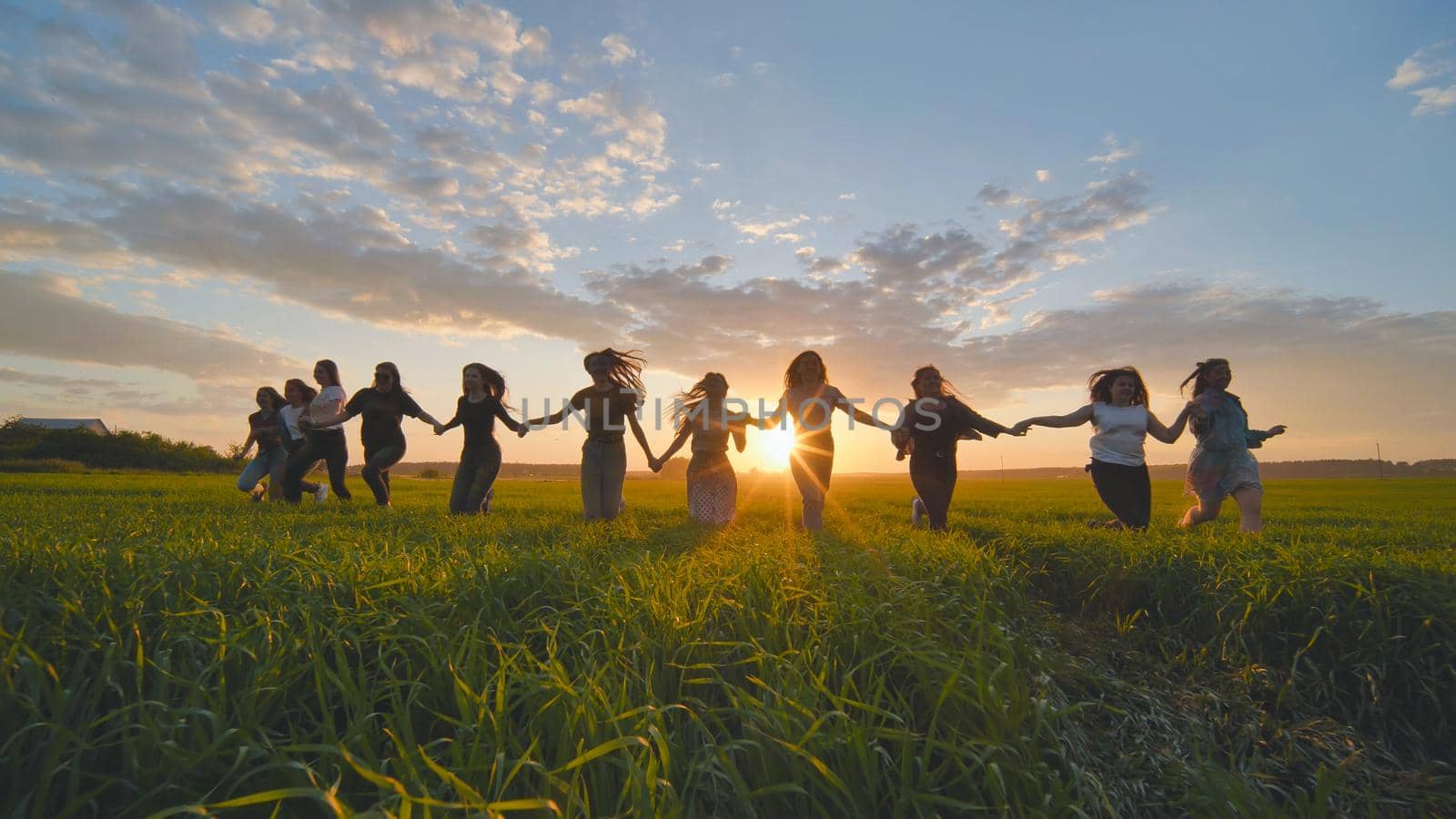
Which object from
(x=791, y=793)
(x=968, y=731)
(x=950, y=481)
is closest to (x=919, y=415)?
(x=950, y=481)

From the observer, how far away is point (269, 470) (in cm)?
1180

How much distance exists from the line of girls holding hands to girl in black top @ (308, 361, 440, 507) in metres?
0.02

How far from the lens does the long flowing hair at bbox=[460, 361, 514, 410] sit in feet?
33.5

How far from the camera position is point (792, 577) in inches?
161

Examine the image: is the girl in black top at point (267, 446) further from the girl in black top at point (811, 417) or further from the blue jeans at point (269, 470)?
the girl in black top at point (811, 417)

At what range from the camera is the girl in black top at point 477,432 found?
10055 millimetres

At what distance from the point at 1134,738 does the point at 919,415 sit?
283 inches

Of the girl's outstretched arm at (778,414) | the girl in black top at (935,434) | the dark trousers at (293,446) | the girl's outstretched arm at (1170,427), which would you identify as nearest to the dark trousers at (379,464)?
the dark trousers at (293,446)

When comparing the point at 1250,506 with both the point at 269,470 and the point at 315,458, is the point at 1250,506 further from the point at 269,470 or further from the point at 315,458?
the point at 269,470

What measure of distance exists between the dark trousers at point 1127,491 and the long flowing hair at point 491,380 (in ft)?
29.0

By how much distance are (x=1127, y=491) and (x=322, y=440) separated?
12.5 meters

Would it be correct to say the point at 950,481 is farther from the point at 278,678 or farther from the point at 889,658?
the point at 278,678

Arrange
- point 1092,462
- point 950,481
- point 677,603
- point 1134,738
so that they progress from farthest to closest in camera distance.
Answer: point 950,481 → point 1092,462 → point 677,603 → point 1134,738

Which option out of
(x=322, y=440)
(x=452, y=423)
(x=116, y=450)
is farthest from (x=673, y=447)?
(x=116, y=450)
